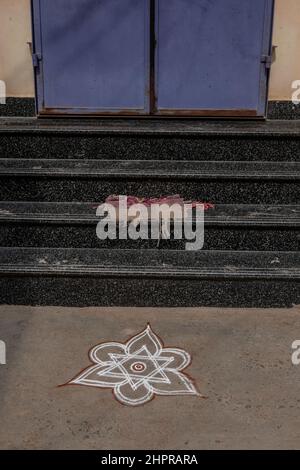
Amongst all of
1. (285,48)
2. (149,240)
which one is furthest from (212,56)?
(149,240)

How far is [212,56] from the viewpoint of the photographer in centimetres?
437

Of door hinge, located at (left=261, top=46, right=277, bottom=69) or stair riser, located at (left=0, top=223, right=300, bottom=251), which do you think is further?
door hinge, located at (left=261, top=46, right=277, bottom=69)

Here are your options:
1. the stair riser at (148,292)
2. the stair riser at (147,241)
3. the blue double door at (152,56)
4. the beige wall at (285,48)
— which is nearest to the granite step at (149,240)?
the stair riser at (147,241)

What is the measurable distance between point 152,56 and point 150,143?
83cm

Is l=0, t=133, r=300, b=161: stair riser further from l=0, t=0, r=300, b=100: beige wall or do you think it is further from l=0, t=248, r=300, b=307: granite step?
l=0, t=248, r=300, b=307: granite step

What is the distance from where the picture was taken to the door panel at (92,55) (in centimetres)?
430

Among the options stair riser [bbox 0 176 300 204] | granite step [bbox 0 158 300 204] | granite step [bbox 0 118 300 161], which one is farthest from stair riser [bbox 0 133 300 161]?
stair riser [bbox 0 176 300 204]

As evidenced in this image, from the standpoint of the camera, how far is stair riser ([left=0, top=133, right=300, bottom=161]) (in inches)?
157

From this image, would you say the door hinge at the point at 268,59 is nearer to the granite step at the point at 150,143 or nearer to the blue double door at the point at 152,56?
the blue double door at the point at 152,56

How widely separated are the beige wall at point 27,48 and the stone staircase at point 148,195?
0.33 meters

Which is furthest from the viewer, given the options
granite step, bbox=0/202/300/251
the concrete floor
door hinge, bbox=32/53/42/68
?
door hinge, bbox=32/53/42/68

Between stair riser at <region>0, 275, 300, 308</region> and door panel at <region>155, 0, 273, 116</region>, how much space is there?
1.72 metres

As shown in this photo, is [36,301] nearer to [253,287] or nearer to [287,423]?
[253,287]
